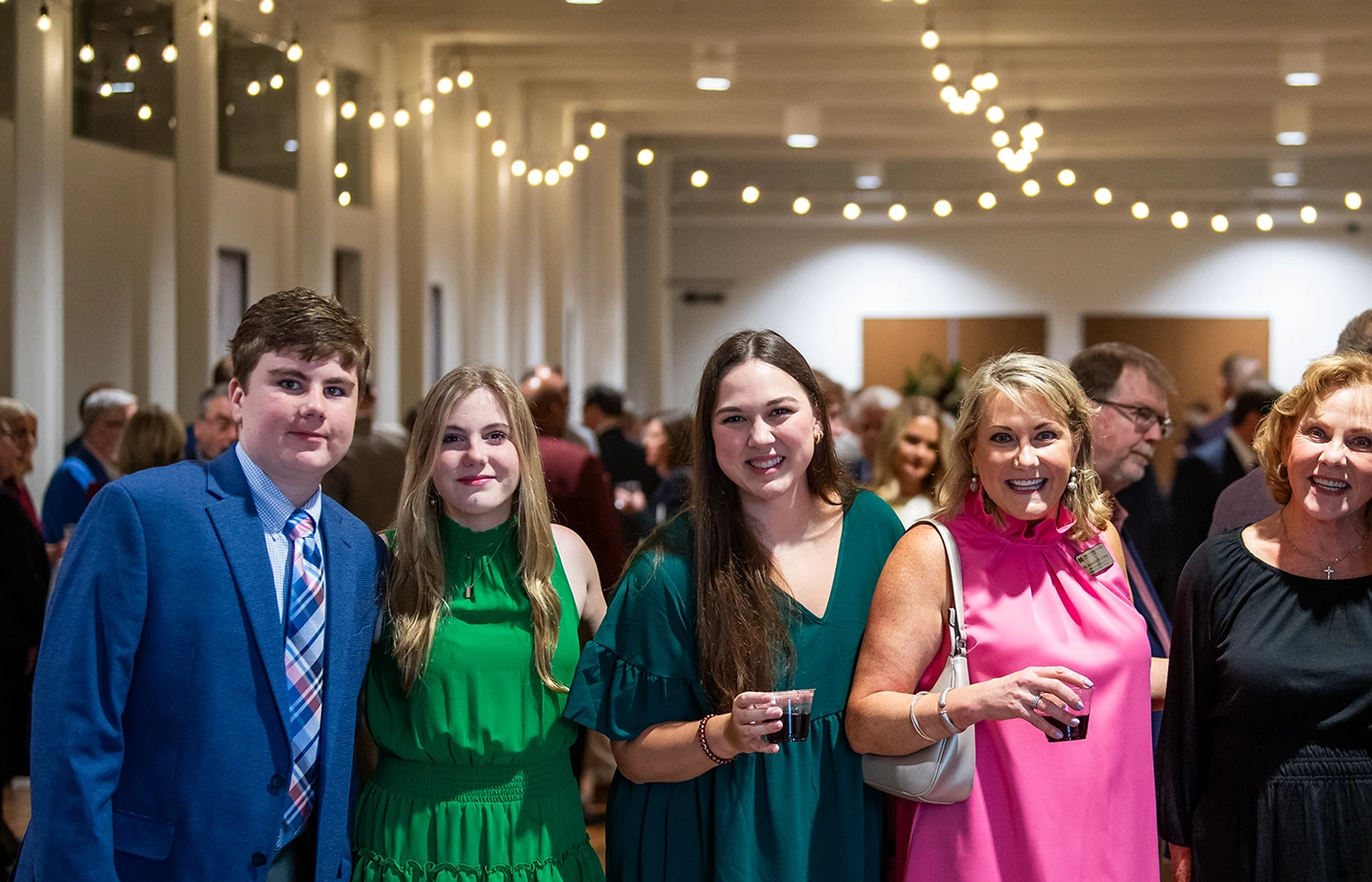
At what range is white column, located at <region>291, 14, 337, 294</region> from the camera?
30.5ft

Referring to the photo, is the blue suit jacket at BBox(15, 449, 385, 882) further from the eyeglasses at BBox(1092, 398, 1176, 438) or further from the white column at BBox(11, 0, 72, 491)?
the white column at BBox(11, 0, 72, 491)

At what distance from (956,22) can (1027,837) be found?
29.3ft

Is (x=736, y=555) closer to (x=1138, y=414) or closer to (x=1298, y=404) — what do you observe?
(x=1298, y=404)

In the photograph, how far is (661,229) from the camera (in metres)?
17.3

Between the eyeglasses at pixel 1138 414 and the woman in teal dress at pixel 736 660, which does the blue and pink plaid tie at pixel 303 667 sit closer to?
the woman in teal dress at pixel 736 660

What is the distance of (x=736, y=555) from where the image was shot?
2.58 m

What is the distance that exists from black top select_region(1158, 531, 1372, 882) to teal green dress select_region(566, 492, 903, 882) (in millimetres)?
614

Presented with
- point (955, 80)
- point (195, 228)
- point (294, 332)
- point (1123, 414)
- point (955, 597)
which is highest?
point (955, 80)

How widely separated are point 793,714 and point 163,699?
0.98m

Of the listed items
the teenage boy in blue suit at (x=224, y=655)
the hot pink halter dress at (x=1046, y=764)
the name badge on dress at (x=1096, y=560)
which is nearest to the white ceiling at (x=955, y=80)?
the name badge on dress at (x=1096, y=560)

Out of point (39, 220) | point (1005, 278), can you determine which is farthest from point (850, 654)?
point (1005, 278)

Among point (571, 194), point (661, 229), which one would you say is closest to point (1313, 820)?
point (571, 194)

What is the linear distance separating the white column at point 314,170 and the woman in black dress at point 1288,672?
7.31m

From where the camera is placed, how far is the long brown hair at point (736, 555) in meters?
2.50
